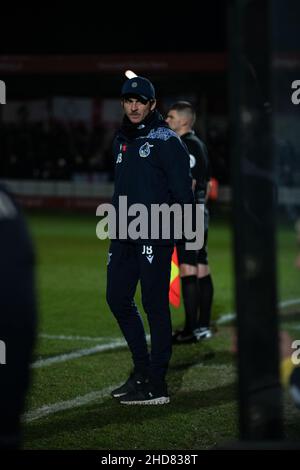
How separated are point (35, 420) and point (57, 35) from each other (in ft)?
102

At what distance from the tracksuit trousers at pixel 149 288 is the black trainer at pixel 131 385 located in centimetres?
7

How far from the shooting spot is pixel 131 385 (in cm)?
682

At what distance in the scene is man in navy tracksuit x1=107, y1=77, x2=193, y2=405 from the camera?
6.56 meters

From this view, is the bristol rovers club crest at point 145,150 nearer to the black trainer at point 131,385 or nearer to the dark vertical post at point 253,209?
the black trainer at point 131,385

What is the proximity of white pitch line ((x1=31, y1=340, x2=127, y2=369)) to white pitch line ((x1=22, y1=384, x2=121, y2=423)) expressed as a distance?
927mm

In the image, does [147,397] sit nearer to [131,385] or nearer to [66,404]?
[131,385]

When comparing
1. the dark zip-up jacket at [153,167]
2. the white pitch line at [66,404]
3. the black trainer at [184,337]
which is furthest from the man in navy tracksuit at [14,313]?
the black trainer at [184,337]

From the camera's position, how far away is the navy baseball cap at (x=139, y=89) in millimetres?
6586

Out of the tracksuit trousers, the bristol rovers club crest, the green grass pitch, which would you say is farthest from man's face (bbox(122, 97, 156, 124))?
the green grass pitch

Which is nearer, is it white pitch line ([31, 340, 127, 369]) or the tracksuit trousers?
the tracksuit trousers

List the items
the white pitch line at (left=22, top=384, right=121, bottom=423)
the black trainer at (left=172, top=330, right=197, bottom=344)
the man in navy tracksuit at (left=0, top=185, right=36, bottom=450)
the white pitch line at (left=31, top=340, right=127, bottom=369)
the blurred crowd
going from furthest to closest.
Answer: the blurred crowd
the black trainer at (left=172, top=330, right=197, bottom=344)
the white pitch line at (left=31, top=340, right=127, bottom=369)
the white pitch line at (left=22, top=384, right=121, bottom=423)
the man in navy tracksuit at (left=0, top=185, right=36, bottom=450)

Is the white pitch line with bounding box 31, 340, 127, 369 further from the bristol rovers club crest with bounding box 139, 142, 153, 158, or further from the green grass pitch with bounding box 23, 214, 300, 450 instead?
the bristol rovers club crest with bounding box 139, 142, 153, 158
